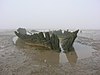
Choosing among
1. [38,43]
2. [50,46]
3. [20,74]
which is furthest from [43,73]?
[38,43]

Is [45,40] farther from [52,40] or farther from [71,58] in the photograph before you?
[71,58]

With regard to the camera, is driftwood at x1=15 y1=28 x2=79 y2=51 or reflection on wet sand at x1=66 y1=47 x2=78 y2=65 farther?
driftwood at x1=15 y1=28 x2=79 y2=51

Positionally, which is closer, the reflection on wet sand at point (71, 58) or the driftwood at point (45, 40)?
the reflection on wet sand at point (71, 58)

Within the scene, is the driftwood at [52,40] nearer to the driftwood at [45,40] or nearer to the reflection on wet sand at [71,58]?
the driftwood at [45,40]

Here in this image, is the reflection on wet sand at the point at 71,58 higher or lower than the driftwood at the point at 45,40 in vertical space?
lower

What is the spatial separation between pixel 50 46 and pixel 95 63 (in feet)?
19.6

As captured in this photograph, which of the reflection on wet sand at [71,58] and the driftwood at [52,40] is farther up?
the driftwood at [52,40]

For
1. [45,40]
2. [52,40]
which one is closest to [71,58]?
[52,40]

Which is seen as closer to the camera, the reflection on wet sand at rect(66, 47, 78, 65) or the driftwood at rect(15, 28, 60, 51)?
the reflection on wet sand at rect(66, 47, 78, 65)

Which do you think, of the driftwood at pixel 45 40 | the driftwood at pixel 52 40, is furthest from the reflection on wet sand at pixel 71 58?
the driftwood at pixel 45 40

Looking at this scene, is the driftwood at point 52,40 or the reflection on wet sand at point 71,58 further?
the driftwood at point 52,40

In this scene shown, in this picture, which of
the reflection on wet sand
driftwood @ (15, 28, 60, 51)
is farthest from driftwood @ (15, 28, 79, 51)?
the reflection on wet sand

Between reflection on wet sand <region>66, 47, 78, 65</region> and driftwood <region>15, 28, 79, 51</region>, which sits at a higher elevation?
driftwood <region>15, 28, 79, 51</region>

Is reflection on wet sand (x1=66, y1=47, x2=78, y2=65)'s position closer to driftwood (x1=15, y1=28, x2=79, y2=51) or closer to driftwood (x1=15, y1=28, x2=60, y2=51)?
driftwood (x1=15, y1=28, x2=79, y2=51)
